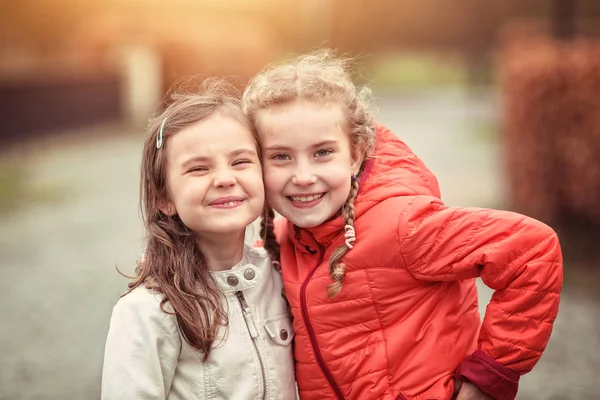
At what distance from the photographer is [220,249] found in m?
2.45

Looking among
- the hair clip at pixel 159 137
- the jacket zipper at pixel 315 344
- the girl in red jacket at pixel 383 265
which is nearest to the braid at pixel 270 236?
the girl in red jacket at pixel 383 265

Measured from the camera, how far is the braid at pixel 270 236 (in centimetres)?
265

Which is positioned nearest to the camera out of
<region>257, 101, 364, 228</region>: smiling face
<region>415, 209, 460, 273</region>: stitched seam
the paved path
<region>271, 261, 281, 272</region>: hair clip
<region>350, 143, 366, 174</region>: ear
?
<region>415, 209, 460, 273</region>: stitched seam

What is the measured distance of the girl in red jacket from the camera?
2270mm

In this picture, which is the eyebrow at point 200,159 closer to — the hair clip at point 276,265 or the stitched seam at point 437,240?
the hair clip at point 276,265

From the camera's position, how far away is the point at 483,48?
1131 inches

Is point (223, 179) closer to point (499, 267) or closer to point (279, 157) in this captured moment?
point (279, 157)

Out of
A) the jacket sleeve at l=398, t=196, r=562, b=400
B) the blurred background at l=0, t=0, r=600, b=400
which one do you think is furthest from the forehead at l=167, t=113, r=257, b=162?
the blurred background at l=0, t=0, r=600, b=400

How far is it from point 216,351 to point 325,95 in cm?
88

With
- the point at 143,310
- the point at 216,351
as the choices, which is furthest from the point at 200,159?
the point at 216,351

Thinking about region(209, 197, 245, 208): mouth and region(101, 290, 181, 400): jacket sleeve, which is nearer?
region(101, 290, 181, 400): jacket sleeve

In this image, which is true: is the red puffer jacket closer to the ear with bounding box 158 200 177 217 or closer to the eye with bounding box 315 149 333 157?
the eye with bounding box 315 149 333 157

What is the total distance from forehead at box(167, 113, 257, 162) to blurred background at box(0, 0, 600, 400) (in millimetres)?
925

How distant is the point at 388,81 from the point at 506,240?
43.7m
